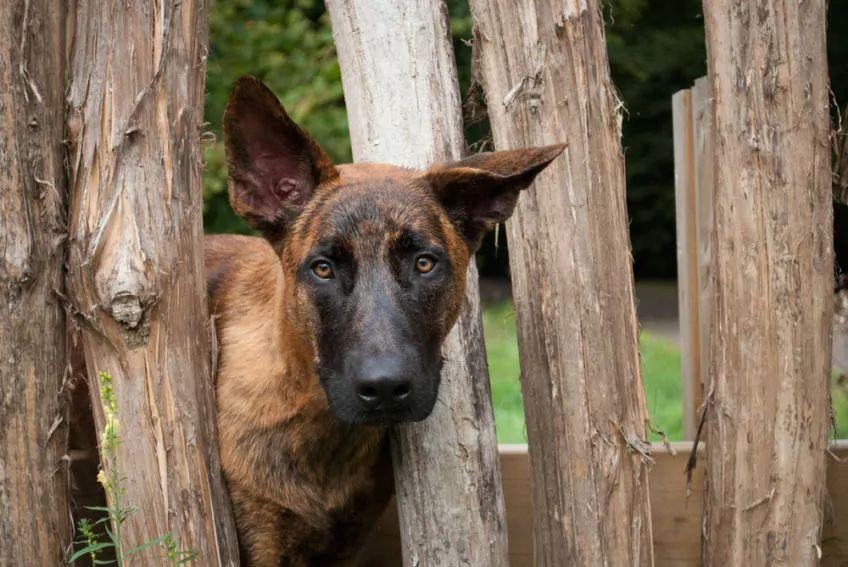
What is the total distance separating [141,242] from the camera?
3219mm

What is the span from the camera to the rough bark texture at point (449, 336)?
365 cm

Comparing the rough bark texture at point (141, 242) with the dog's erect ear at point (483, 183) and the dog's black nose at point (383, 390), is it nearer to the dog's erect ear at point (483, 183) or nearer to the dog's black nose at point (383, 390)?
the dog's black nose at point (383, 390)

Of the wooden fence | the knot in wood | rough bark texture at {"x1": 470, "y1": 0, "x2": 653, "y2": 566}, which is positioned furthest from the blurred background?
the knot in wood

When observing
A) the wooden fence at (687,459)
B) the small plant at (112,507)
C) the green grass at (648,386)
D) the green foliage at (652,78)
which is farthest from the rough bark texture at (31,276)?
the green foliage at (652,78)

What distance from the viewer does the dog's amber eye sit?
3.49 m

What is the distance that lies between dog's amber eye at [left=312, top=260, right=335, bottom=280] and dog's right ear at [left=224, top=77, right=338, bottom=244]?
0.86ft

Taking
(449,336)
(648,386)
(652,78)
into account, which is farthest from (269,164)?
(652,78)

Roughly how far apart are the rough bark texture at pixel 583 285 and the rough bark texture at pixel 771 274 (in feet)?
1.02

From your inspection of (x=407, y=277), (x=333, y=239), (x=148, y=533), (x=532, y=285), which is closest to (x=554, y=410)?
(x=532, y=285)

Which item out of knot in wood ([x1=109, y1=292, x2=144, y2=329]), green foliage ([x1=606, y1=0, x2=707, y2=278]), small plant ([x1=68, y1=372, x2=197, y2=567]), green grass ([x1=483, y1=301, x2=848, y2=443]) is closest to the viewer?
small plant ([x1=68, y1=372, x2=197, y2=567])

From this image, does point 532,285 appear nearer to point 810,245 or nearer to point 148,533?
point 810,245

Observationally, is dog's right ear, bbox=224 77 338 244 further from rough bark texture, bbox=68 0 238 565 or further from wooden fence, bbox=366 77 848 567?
wooden fence, bbox=366 77 848 567

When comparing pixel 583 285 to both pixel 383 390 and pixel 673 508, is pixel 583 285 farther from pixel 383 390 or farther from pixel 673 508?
pixel 673 508

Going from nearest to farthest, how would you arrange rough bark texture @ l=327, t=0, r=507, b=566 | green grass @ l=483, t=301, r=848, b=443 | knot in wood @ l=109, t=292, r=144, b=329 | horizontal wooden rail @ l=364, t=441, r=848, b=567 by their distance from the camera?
1. knot in wood @ l=109, t=292, r=144, b=329
2. rough bark texture @ l=327, t=0, r=507, b=566
3. horizontal wooden rail @ l=364, t=441, r=848, b=567
4. green grass @ l=483, t=301, r=848, b=443
